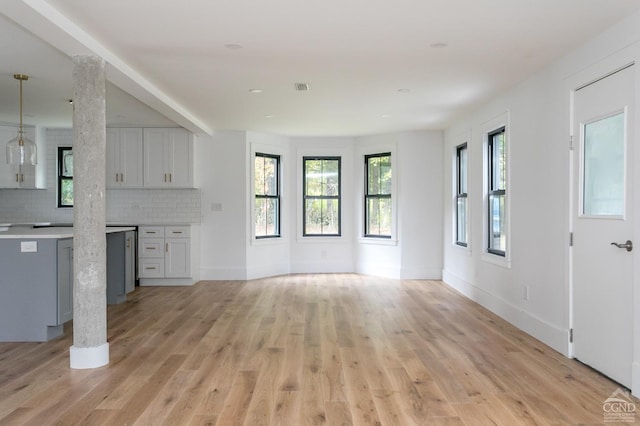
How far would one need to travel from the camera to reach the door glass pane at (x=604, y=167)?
333 centimetres

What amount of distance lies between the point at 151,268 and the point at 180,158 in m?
1.83

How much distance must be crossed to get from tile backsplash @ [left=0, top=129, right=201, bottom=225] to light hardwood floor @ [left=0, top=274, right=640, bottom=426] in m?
2.61

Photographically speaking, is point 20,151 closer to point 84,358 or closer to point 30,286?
point 30,286

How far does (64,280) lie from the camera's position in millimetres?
4469

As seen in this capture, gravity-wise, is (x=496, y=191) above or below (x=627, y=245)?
above

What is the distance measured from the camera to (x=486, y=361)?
3.78 metres

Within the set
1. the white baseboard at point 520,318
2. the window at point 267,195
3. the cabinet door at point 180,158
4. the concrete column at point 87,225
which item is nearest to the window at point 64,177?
the cabinet door at point 180,158

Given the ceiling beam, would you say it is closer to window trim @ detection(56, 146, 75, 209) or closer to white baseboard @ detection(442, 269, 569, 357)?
window trim @ detection(56, 146, 75, 209)

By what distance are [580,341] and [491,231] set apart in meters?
2.27

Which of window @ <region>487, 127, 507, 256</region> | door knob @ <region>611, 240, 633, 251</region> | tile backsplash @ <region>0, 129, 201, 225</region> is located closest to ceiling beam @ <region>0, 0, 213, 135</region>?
tile backsplash @ <region>0, 129, 201, 225</region>

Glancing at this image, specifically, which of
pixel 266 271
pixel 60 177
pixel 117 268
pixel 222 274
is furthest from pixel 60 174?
pixel 266 271

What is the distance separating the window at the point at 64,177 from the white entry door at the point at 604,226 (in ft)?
25.1

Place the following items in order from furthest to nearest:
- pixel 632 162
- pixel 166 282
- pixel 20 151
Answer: pixel 166 282, pixel 20 151, pixel 632 162

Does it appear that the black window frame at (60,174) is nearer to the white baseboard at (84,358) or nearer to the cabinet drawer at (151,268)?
the cabinet drawer at (151,268)
